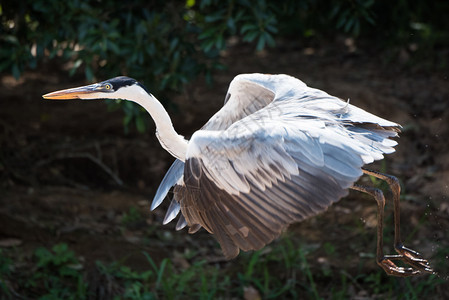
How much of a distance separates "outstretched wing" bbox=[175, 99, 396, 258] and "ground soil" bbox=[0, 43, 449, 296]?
1.91 meters

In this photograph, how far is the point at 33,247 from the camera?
5383mm

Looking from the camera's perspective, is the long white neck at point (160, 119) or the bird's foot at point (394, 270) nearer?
the long white neck at point (160, 119)

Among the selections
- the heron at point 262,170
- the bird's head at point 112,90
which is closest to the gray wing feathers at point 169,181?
the heron at point 262,170

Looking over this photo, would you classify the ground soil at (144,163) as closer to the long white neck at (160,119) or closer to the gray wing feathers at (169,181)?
the gray wing feathers at (169,181)

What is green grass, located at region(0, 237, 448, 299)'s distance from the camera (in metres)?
5.02

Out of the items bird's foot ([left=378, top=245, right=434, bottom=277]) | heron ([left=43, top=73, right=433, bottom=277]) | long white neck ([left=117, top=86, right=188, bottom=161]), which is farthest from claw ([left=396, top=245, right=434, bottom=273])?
long white neck ([left=117, top=86, right=188, bottom=161])

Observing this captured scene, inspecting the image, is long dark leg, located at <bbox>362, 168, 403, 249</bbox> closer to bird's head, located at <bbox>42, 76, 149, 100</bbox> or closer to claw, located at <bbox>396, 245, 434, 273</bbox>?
claw, located at <bbox>396, 245, 434, 273</bbox>

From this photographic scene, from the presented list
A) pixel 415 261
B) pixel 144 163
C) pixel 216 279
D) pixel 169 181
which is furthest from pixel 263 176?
pixel 144 163

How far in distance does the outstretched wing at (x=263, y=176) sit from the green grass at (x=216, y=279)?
5.39ft

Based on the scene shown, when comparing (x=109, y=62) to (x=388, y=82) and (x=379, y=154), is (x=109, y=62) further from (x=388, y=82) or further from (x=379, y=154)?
(x=388, y=82)

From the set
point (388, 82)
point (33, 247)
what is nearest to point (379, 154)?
point (33, 247)

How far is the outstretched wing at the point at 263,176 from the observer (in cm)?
339

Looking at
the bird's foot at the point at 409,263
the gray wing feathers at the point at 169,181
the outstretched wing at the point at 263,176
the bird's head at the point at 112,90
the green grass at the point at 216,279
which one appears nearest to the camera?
the outstretched wing at the point at 263,176

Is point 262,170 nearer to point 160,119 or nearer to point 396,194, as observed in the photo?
point 160,119
